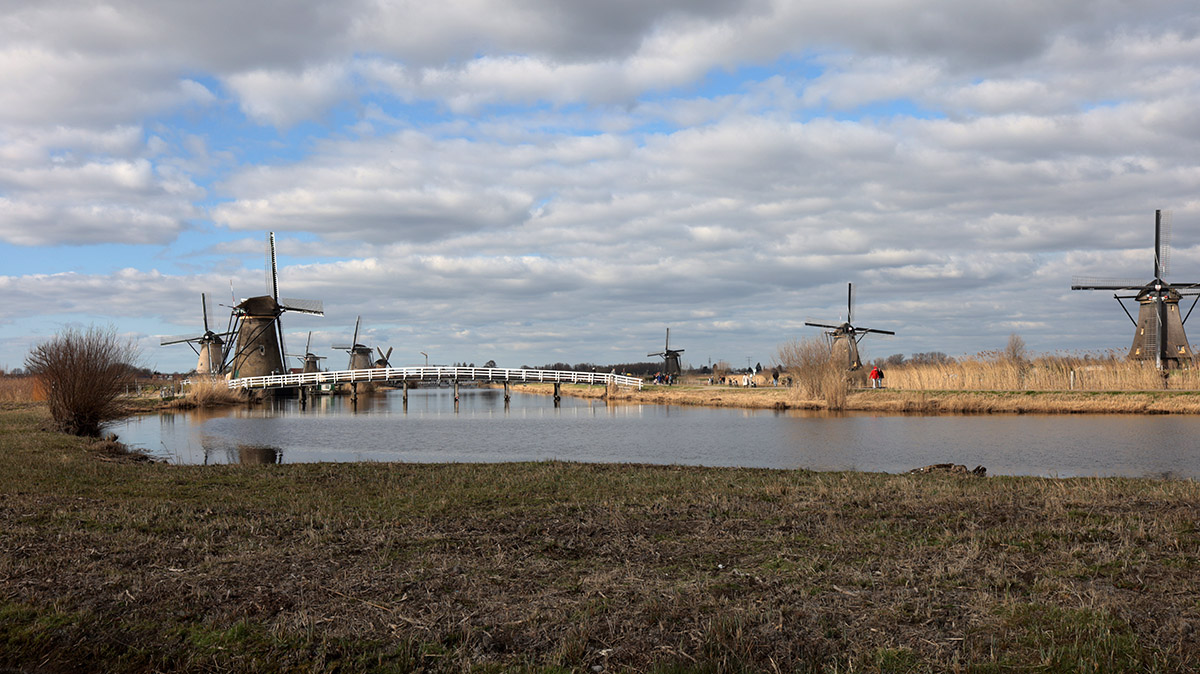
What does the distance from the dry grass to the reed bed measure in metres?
38.1

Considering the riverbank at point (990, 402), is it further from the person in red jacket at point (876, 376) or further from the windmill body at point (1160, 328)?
the windmill body at point (1160, 328)

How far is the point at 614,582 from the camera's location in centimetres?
562

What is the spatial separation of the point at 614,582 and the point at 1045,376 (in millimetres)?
35903

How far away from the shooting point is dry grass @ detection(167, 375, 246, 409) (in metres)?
46.1

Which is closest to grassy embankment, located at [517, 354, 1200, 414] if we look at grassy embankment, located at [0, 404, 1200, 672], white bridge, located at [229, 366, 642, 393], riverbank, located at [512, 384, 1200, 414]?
riverbank, located at [512, 384, 1200, 414]

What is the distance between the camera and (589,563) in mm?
6312

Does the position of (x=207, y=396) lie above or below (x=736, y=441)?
above

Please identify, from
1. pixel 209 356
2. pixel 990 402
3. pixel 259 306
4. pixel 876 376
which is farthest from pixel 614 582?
pixel 209 356

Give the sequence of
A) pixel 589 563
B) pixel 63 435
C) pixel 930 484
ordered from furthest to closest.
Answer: pixel 63 435, pixel 930 484, pixel 589 563

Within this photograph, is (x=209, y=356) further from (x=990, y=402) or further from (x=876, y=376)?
(x=990, y=402)

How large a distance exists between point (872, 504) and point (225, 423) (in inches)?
1216

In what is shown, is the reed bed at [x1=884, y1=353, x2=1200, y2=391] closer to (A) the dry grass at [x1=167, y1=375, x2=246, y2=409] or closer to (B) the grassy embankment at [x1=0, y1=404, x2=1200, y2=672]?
(B) the grassy embankment at [x1=0, y1=404, x2=1200, y2=672]

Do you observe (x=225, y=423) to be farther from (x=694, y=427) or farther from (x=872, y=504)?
(x=872, y=504)

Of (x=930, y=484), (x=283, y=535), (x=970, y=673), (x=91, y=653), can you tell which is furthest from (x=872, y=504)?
(x=91, y=653)
